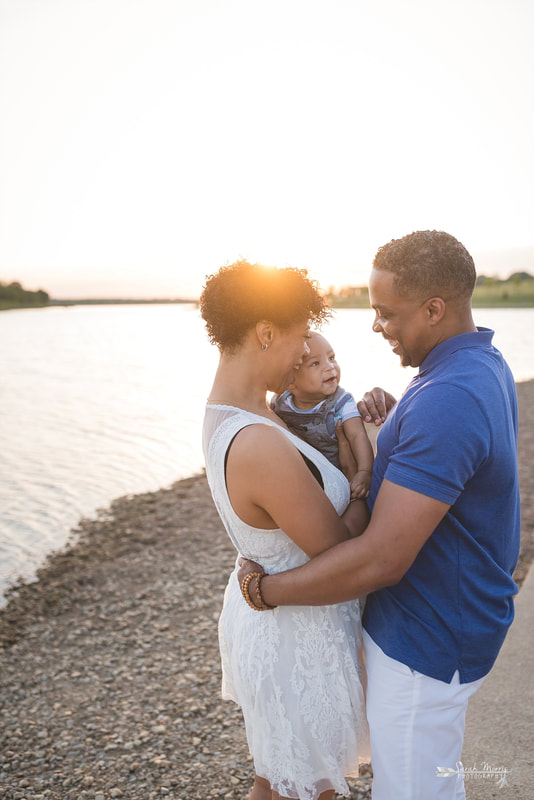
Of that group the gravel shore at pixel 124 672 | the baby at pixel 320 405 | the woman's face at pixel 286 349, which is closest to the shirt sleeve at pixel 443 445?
the woman's face at pixel 286 349

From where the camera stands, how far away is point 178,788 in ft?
11.6

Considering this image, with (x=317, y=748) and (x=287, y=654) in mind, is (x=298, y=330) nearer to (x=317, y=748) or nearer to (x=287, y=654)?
(x=287, y=654)

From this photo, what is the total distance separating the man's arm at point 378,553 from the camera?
1.66 m

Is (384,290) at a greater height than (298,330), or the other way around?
(384,290)

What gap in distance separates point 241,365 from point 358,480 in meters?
0.55

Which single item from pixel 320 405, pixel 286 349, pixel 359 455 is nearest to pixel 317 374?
pixel 320 405

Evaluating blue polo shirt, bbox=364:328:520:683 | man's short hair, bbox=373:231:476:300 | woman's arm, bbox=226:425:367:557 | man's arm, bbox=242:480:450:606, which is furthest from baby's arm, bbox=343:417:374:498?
man's short hair, bbox=373:231:476:300

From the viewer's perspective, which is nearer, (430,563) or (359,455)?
(430,563)

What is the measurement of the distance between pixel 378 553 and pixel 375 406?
935mm

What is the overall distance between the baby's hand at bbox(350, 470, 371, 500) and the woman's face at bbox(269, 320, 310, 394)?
0.41m

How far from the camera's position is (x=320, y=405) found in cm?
265

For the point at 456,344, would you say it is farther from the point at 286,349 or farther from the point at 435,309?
the point at 286,349

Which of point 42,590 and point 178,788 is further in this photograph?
point 42,590

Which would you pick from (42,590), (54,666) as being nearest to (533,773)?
(54,666)
